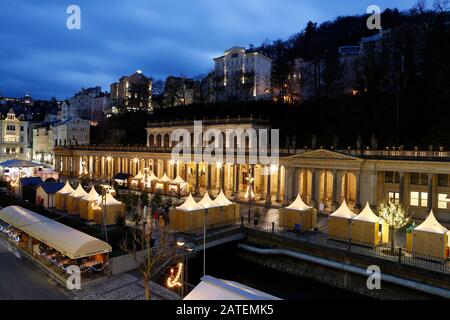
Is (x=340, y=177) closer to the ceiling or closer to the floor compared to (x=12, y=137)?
closer to the floor

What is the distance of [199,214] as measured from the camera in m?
28.7

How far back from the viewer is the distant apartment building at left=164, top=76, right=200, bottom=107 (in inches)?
3853

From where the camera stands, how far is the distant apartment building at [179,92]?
321 feet

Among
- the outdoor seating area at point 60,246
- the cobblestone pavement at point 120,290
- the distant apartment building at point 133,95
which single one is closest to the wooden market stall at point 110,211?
the outdoor seating area at point 60,246

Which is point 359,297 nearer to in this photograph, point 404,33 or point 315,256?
point 315,256

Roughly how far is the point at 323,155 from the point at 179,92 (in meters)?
70.6

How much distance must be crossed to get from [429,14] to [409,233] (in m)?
50.7

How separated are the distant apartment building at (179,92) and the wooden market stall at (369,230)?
74.6 metres

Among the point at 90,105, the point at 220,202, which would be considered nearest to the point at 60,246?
the point at 220,202

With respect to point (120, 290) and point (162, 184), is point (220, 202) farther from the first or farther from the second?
point (162, 184)

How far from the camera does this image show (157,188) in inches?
1967

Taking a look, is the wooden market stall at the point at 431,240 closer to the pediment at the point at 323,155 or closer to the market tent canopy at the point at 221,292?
the pediment at the point at 323,155
